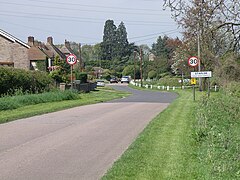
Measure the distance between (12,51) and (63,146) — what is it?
44681mm

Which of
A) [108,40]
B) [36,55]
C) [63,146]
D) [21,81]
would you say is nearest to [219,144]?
[63,146]

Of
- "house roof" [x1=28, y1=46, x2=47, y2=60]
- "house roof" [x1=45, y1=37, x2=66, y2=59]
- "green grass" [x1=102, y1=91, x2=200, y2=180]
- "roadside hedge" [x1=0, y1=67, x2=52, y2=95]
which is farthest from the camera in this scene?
"house roof" [x1=45, y1=37, x2=66, y2=59]

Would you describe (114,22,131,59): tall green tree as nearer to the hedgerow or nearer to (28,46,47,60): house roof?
(28,46,47,60): house roof

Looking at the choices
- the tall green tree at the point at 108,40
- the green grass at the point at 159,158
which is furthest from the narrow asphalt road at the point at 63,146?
the tall green tree at the point at 108,40

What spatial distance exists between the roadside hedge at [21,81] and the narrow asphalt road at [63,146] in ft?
39.1

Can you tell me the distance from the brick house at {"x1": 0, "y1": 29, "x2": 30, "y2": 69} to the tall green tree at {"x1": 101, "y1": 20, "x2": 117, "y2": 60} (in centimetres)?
8428

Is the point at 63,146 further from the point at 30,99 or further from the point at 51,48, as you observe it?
the point at 51,48

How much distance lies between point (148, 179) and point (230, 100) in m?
10.8

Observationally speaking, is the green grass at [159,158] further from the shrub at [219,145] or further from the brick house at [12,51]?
the brick house at [12,51]

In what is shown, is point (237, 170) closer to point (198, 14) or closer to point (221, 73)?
point (198, 14)

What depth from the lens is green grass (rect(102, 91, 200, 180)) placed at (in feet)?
24.8

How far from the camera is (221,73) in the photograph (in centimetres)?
2355

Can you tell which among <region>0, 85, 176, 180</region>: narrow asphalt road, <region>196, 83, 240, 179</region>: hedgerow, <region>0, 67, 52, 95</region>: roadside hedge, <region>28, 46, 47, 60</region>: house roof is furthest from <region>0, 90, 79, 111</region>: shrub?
<region>28, 46, 47, 60</region>: house roof

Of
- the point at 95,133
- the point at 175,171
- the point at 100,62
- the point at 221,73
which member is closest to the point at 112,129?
the point at 95,133
